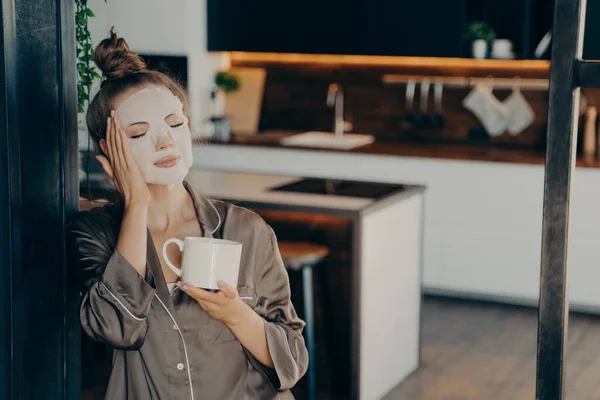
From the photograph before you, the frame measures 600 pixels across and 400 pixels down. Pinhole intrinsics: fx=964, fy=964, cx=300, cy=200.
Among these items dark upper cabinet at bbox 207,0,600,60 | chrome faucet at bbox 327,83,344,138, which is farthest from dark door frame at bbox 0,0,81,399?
chrome faucet at bbox 327,83,344,138

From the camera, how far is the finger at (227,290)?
1.52 m

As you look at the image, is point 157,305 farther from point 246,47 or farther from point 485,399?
point 246,47

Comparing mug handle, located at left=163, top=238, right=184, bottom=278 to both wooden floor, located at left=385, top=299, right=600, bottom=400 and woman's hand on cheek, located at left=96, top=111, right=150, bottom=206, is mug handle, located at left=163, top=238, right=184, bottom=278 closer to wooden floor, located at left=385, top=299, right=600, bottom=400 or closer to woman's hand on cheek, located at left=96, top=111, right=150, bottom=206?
woman's hand on cheek, located at left=96, top=111, right=150, bottom=206

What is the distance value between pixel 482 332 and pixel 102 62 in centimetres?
331

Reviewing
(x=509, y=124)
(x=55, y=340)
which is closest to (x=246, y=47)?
(x=509, y=124)

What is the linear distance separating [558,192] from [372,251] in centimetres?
196

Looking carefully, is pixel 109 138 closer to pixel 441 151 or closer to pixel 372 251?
pixel 372 251

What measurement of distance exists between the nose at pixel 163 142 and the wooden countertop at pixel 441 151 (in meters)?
3.59

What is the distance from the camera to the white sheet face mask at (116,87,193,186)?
1.62m

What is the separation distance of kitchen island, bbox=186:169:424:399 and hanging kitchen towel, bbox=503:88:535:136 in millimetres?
1974

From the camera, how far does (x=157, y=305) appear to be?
1.62 metres

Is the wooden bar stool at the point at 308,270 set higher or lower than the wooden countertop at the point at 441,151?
lower

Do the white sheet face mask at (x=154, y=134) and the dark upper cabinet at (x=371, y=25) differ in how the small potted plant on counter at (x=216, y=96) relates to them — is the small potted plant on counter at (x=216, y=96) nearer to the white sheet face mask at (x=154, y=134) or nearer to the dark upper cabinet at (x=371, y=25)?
the dark upper cabinet at (x=371, y=25)

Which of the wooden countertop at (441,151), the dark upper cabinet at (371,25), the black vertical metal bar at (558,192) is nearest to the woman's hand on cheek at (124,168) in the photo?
the black vertical metal bar at (558,192)
